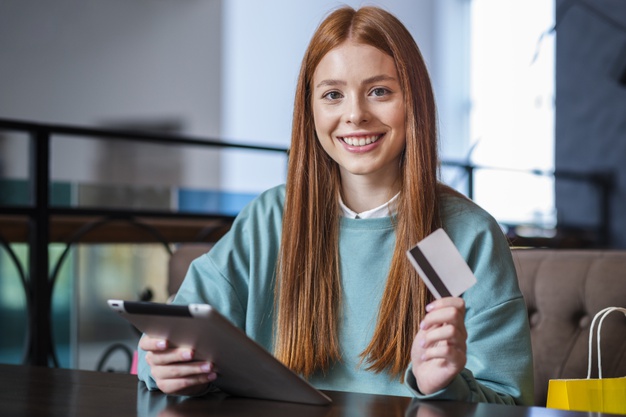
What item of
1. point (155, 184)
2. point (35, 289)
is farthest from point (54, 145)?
point (35, 289)

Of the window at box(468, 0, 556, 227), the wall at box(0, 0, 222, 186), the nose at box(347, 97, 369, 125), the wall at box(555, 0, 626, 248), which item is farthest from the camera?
the wall at box(0, 0, 222, 186)

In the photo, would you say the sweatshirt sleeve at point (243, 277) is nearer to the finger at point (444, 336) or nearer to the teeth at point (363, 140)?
the teeth at point (363, 140)

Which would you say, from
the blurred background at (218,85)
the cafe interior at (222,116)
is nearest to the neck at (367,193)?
the cafe interior at (222,116)

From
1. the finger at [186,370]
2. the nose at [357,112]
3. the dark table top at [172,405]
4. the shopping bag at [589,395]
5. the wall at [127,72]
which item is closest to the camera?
the dark table top at [172,405]

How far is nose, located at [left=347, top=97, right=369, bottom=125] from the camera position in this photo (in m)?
1.17

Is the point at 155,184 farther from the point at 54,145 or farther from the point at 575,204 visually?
the point at 575,204

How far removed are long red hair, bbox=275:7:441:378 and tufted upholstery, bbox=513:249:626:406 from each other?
1.92 feet

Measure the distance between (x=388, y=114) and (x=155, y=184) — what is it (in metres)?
6.91

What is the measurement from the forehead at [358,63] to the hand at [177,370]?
1.54ft

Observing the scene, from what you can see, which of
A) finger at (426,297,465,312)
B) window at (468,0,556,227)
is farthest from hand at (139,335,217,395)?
window at (468,0,556,227)

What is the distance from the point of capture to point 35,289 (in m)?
2.33

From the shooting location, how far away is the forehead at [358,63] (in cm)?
118

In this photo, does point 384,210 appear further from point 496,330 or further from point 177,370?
point 177,370

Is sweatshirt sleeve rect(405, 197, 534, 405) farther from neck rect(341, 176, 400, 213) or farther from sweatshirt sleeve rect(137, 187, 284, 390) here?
sweatshirt sleeve rect(137, 187, 284, 390)
